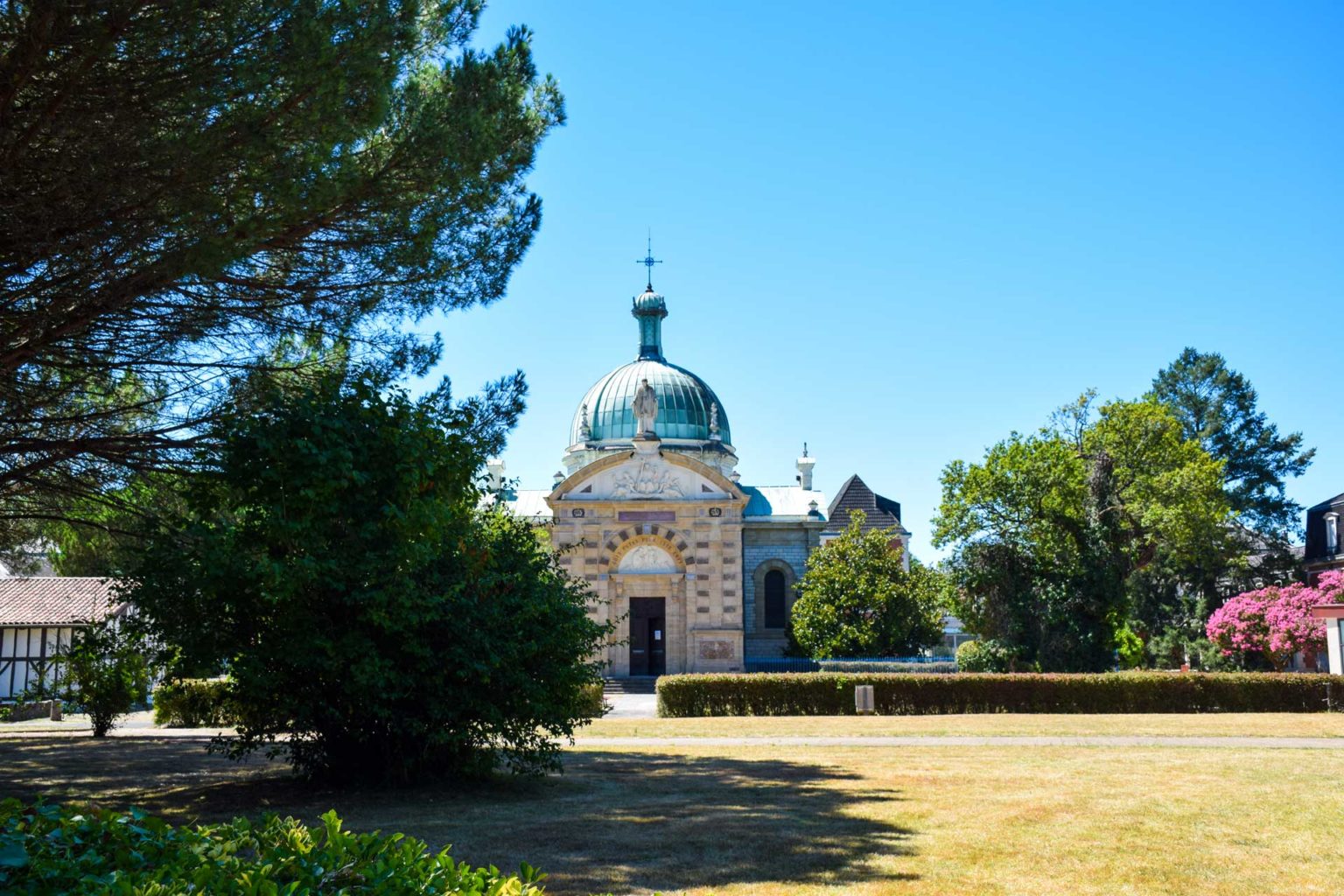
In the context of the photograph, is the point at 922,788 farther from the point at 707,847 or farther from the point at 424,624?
the point at 424,624

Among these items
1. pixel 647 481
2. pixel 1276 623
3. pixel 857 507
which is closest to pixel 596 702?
pixel 647 481

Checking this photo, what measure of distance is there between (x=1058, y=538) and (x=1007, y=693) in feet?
32.2

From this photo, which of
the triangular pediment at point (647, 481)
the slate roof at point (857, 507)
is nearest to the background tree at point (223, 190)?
the triangular pediment at point (647, 481)

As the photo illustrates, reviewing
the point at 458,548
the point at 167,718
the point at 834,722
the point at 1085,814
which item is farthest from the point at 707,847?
the point at 167,718

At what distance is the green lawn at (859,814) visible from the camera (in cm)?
890

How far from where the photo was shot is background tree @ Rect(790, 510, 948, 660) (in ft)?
131

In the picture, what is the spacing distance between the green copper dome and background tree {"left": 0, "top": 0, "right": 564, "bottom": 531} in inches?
1302

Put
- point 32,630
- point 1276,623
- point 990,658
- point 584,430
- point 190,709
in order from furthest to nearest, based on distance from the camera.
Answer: point 584,430 < point 990,658 < point 1276,623 < point 32,630 < point 190,709

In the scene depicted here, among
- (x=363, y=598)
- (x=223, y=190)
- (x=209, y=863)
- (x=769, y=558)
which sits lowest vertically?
(x=209, y=863)

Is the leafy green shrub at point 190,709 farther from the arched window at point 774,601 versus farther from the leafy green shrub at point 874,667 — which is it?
the arched window at point 774,601

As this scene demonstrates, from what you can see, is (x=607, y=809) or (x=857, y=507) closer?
(x=607, y=809)

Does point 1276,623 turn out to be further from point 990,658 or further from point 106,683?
point 106,683

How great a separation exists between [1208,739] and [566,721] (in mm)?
12548

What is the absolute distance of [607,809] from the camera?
12445mm
